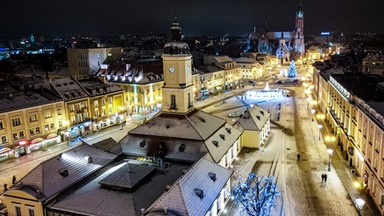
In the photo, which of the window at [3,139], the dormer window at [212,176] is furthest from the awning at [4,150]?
the dormer window at [212,176]

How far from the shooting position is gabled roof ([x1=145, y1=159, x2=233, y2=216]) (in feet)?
89.9

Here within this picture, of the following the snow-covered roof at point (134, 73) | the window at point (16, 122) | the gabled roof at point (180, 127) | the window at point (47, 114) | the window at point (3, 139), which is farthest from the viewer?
the snow-covered roof at point (134, 73)

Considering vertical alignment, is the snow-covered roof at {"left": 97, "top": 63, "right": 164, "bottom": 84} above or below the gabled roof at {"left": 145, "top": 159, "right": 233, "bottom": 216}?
above

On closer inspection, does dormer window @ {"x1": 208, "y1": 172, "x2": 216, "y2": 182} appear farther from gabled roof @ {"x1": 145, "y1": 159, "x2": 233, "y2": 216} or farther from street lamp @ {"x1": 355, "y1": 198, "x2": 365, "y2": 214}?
street lamp @ {"x1": 355, "y1": 198, "x2": 365, "y2": 214}

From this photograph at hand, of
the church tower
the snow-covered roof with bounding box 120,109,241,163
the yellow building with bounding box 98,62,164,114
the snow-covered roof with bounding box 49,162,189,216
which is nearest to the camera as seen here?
the snow-covered roof with bounding box 49,162,189,216

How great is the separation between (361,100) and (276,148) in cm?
1623

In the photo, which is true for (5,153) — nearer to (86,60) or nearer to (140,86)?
(140,86)

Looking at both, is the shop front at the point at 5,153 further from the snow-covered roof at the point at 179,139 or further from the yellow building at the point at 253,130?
the yellow building at the point at 253,130

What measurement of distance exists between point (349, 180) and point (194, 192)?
80.6 ft

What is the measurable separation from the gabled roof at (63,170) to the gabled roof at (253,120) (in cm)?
2607

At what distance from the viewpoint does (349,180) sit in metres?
43.3

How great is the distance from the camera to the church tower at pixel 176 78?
45812 millimetres

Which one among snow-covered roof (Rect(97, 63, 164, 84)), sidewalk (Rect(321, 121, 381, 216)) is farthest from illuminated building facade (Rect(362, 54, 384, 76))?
snow-covered roof (Rect(97, 63, 164, 84))

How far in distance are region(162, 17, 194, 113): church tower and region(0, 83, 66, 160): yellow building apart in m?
29.0
